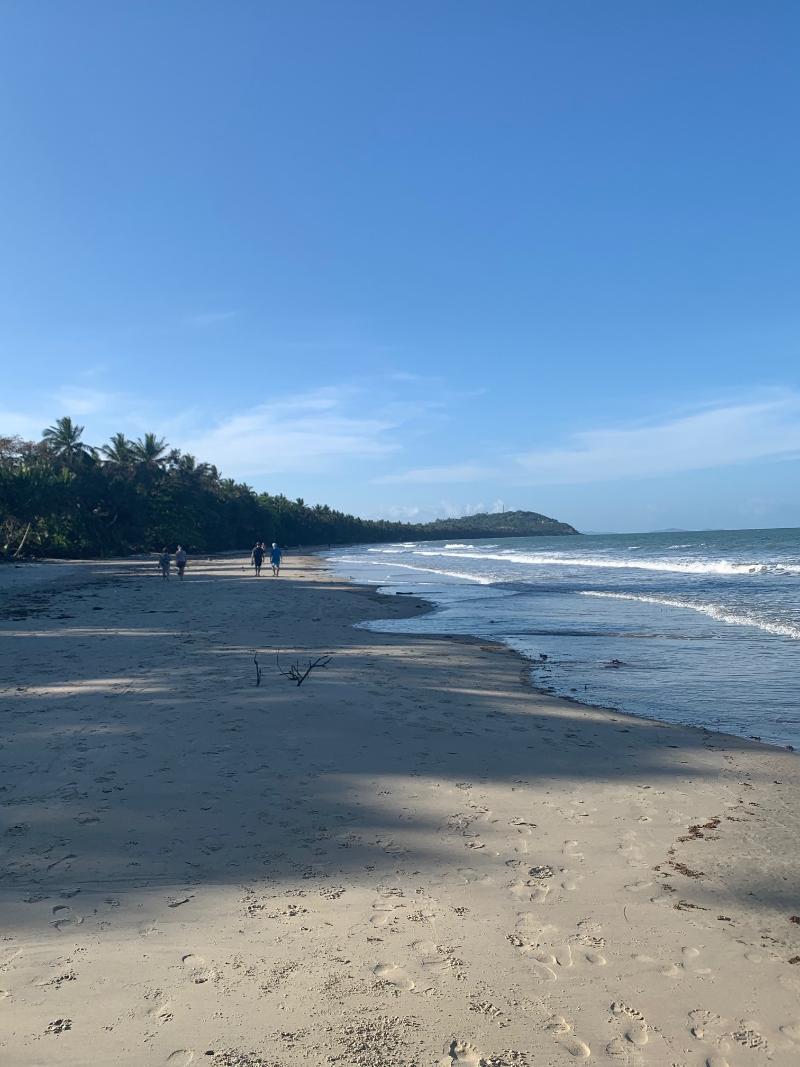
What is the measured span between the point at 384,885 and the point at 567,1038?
147 centimetres

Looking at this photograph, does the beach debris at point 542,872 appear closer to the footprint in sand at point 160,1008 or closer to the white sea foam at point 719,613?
the footprint in sand at point 160,1008

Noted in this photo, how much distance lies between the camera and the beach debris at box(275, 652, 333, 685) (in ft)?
30.6

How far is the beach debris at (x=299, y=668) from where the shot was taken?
931 centimetres

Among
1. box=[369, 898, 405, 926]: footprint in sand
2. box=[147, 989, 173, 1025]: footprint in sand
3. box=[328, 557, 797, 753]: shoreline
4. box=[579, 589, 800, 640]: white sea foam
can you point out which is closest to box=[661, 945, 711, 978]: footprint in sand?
box=[369, 898, 405, 926]: footprint in sand

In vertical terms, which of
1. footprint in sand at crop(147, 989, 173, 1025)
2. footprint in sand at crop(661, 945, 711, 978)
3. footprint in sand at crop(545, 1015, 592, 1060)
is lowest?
footprint in sand at crop(661, 945, 711, 978)

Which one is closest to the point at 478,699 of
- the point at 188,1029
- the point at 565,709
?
the point at 565,709

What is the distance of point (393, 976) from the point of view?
10.6ft

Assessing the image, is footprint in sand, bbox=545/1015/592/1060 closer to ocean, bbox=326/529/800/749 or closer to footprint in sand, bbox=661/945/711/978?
footprint in sand, bbox=661/945/711/978

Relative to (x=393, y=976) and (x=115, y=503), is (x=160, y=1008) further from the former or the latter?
(x=115, y=503)

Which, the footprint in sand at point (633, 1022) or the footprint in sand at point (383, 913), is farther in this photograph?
the footprint in sand at point (383, 913)

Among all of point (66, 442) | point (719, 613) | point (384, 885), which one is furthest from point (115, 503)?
point (384, 885)

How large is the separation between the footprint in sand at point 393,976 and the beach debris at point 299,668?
5.74 m

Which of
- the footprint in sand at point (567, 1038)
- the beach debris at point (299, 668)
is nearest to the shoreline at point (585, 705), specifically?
the beach debris at point (299, 668)

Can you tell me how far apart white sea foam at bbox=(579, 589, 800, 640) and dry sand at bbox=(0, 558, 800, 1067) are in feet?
29.9
